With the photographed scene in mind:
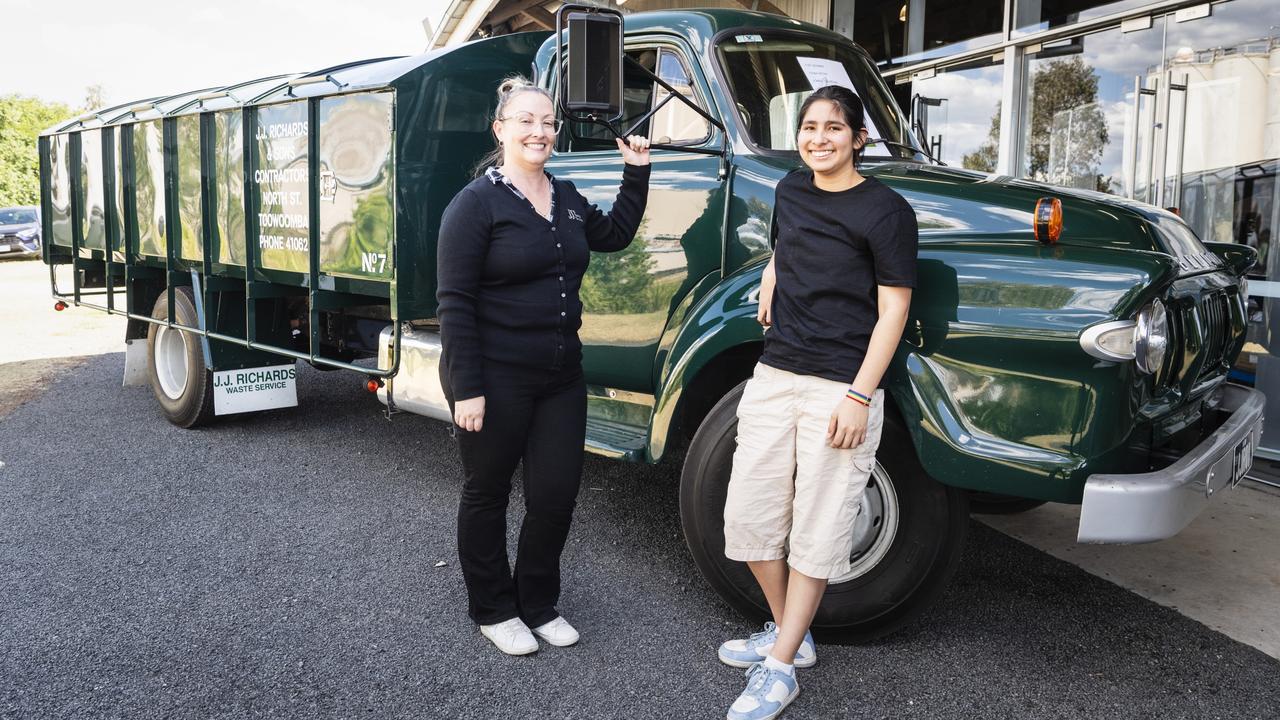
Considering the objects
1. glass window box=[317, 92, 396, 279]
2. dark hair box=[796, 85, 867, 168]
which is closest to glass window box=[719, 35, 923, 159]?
dark hair box=[796, 85, 867, 168]

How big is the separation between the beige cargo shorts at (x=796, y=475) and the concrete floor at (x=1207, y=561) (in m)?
1.78

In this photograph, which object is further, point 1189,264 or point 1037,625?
point 1037,625

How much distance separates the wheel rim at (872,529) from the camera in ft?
10.9

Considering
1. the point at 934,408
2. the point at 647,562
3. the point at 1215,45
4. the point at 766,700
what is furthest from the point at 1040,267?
the point at 1215,45

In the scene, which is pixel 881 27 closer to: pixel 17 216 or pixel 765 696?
pixel 765 696

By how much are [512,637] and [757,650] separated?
0.83 metres

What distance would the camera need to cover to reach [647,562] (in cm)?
432

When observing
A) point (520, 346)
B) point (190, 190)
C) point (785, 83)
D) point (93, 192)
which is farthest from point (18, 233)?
point (520, 346)

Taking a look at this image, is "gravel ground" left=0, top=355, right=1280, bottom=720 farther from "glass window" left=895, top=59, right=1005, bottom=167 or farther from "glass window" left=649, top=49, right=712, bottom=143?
"glass window" left=895, top=59, right=1005, bottom=167

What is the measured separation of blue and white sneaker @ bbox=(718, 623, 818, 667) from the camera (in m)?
3.32

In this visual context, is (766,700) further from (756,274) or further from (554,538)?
(756,274)

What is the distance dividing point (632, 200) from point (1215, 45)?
464cm

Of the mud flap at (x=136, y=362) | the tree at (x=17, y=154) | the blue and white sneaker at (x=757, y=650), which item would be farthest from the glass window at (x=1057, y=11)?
the tree at (x=17, y=154)

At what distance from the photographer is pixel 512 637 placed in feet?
11.3
